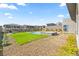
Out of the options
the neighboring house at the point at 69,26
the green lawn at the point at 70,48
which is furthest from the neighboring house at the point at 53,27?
the green lawn at the point at 70,48

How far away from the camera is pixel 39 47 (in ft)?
8.87

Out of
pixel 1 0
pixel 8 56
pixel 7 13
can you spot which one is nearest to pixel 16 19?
pixel 7 13

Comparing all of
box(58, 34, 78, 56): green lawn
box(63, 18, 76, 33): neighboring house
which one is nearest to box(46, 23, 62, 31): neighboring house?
box(63, 18, 76, 33): neighboring house

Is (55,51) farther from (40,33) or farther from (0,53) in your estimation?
(0,53)

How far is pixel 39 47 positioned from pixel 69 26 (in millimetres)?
501

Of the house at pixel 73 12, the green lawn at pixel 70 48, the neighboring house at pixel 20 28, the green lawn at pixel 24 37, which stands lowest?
the green lawn at pixel 70 48

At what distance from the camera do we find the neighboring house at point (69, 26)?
2.66 metres

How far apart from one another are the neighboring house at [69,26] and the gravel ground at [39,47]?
0.31 ft

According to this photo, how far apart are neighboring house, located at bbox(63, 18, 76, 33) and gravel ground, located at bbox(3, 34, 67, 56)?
9cm

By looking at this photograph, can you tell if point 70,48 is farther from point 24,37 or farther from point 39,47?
point 24,37

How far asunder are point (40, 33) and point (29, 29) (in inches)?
6.4

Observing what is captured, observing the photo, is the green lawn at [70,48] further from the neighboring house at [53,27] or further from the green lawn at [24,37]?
the green lawn at [24,37]

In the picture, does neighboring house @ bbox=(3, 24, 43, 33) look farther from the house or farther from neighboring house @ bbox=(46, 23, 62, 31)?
the house

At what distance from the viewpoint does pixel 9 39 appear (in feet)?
8.95
